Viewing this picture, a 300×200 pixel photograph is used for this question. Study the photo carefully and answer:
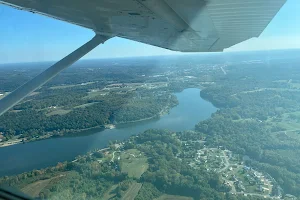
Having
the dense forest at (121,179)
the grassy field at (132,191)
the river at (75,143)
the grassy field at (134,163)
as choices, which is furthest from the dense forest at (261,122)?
the grassy field at (132,191)

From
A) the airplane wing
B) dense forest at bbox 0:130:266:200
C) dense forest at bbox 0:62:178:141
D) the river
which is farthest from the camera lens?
dense forest at bbox 0:62:178:141

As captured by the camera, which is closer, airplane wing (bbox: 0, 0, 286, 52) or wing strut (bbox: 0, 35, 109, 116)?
airplane wing (bbox: 0, 0, 286, 52)

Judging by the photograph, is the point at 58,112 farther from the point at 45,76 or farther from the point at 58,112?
the point at 45,76

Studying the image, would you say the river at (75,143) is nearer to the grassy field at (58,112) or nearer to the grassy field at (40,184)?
the grassy field at (40,184)

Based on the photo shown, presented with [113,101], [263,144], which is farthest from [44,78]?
[113,101]

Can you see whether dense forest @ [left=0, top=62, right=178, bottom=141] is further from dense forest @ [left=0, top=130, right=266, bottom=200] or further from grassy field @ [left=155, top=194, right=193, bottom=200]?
grassy field @ [left=155, top=194, right=193, bottom=200]

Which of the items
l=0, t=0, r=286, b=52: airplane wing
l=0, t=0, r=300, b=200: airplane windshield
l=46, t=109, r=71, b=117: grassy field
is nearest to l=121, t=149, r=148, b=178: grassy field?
l=0, t=0, r=300, b=200: airplane windshield

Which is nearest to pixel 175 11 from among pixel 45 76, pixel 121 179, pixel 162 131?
pixel 45 76
